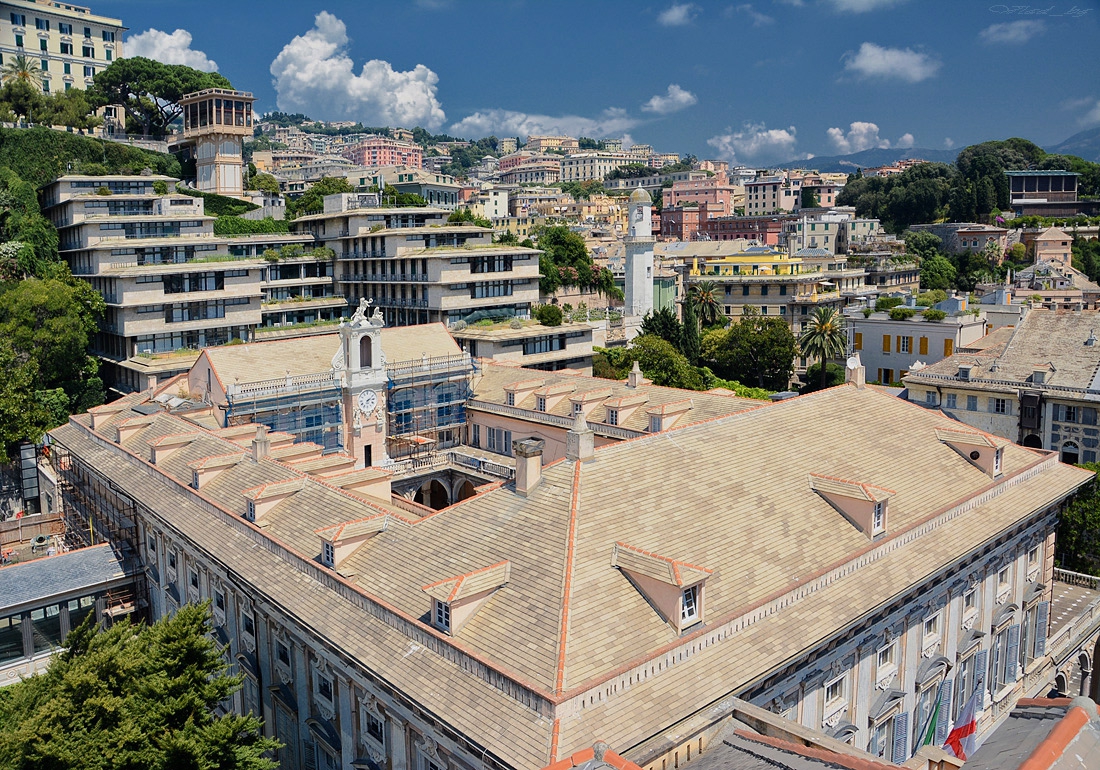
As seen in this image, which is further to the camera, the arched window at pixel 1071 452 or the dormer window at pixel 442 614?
the arched window at pixel 1071 452

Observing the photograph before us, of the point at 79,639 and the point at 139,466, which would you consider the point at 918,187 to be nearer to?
the point at 139,466

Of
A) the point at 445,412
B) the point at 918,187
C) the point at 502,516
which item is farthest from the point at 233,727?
the point at 918,187

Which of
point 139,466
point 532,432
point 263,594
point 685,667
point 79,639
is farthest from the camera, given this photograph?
point 532,432

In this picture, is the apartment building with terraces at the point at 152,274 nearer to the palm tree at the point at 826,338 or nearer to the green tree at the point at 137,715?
the green tree at the point at 137,715

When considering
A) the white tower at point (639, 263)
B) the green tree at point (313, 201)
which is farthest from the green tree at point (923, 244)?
the green tree at point (313, 201)

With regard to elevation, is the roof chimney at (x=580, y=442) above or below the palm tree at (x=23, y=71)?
below

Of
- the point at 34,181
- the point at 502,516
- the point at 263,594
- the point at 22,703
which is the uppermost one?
the point at 34,181

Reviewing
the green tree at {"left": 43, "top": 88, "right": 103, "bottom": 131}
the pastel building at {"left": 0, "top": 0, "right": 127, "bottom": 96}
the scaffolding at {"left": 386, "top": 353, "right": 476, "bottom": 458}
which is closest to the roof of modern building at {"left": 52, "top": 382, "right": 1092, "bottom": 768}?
the scaffolding at {"left": 386, "top": 353, "right": 476, "bottom": 458}
